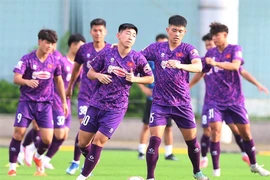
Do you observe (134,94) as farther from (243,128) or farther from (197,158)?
(197,158)

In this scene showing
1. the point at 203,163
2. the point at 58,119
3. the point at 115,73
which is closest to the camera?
the point at 115,73

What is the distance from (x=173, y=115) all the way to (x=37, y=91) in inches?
108

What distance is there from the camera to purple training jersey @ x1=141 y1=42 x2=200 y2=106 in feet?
42.2

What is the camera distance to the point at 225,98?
15234mm

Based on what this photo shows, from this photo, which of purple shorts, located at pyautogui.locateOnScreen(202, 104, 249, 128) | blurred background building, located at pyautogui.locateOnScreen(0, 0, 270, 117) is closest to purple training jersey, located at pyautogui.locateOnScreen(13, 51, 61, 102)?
purple shorts, located at pyautogui.locateOnScreen(202, 104, 249, 128)

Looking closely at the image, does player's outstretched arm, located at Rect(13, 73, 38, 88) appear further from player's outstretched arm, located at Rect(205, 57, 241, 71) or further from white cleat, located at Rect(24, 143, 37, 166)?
player's outstretched arm, located at Rect(205, 57, 241, 71)

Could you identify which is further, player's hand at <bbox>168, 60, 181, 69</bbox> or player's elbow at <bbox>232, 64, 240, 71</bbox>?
player's elbow at <bbox>232, 64, 240, 71</bbox>

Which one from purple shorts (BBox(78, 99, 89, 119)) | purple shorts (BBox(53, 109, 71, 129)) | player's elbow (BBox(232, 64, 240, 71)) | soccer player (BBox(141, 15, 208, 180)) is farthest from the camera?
purple shorts (BBox(53, 109, 71, 129))

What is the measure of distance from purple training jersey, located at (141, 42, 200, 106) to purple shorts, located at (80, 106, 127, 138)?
2.36ft

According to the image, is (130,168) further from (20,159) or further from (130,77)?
(130,77)

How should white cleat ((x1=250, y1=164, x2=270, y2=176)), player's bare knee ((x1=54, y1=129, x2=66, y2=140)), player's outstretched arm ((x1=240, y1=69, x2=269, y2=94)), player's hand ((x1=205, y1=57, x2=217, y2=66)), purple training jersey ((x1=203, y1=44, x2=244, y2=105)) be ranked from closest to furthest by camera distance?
player's hand ((x1=205, y1=57, x2=217, y2=66)) → white cleat ((x1=250, y1=164, x2=270, y2=176)) → purple training jersey ((x1=203, y1=44, x2=244, y2=105)) → player's outstretched arm ((x1=240, y1=69, x2=269, y2=94)) → player's bare knee ((x1=54, y1=129, x2=66, y2=140))

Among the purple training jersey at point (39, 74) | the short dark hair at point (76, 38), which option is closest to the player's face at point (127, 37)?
the purple training jersey at point (39, 74)

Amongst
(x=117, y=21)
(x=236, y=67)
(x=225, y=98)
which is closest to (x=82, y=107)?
(x=225, y=98)

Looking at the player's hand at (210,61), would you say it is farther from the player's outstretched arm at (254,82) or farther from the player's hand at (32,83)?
the player's hand at (32,83)
